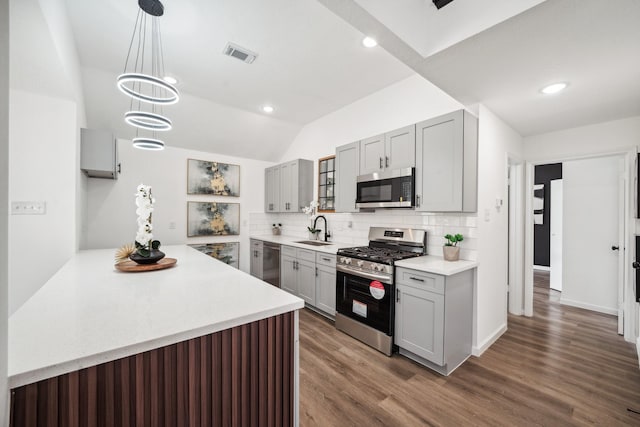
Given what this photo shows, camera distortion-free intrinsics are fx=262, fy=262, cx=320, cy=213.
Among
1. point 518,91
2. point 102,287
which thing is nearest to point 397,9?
point 518,91

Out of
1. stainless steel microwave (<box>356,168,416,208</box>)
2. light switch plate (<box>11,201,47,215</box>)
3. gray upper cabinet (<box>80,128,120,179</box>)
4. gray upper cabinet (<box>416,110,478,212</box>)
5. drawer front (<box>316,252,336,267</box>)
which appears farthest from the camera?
drawer front (<box>316,252,336,267</box>)

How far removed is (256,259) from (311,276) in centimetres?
171

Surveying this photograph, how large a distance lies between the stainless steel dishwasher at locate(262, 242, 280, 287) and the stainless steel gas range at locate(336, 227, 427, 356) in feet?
Result: 4.91

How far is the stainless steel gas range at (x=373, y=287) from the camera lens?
2488 millimetres

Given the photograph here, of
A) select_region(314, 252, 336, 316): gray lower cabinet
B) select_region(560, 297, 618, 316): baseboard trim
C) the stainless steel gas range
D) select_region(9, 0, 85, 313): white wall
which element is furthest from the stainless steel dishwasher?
select_region(560, 297, 618, 316): baseboard trim

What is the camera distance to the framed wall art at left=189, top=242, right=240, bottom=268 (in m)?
4.57

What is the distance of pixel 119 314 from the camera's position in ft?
3.60

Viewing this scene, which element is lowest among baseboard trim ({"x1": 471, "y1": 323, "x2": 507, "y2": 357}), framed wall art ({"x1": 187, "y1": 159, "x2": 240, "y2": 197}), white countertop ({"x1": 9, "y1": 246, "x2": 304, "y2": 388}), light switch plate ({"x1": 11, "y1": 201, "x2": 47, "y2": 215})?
baseboard trim ({"x1": 471, "y1": 323, "x2": 507, "y2": 357})

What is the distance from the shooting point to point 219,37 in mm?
2363

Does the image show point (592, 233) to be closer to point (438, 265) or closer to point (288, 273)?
point (438, 265)

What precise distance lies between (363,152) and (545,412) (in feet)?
9.01

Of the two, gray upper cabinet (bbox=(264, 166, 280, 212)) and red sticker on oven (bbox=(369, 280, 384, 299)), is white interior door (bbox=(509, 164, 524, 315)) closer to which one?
red sticker on oven (bbox=(369, 280, 384, 299))

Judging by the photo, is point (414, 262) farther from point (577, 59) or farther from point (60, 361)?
point (60, 361)

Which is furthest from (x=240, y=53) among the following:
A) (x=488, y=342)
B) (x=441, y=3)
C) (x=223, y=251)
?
(x=488, y=342)
